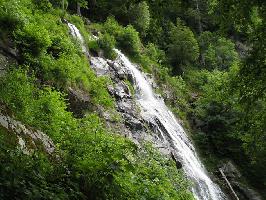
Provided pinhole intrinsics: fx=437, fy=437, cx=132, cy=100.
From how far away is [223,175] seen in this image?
23.4 metres

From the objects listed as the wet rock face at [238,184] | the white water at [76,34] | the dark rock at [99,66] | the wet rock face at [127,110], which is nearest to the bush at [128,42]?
the wet rock face at [127,110]

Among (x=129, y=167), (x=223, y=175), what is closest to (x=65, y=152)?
(x=129, y=167)

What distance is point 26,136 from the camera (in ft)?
27.4

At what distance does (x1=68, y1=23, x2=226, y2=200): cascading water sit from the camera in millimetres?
19047

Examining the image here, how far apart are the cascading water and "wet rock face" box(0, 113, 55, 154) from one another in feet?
32.4

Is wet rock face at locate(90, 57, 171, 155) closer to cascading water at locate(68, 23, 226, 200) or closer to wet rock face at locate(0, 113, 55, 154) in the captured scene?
cascading water at locate(68, 23, 226, 200)

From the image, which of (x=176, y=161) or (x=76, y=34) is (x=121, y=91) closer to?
(x=176, y=161)

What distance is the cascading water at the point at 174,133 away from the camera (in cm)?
1905

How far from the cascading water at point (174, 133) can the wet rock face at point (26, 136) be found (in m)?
9.87

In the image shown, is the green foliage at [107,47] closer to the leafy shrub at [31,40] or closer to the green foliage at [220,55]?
the leafy shrub at [31,40]

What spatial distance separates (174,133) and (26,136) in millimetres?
13945

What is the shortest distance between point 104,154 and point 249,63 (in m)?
3.13

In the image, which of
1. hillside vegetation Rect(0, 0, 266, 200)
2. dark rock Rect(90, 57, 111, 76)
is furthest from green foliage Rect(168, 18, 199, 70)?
dark rock Rect(90, 57, 111, 76)

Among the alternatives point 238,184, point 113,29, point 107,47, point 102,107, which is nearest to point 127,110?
point 102,107
